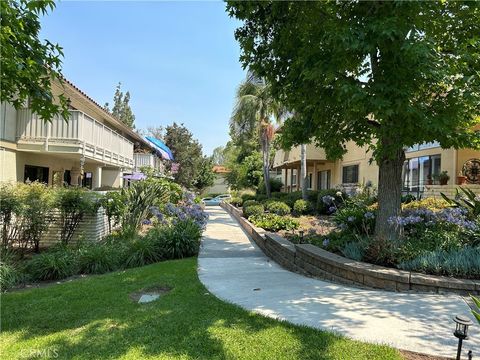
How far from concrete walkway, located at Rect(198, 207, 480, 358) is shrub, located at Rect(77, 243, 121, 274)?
2156 millimetres

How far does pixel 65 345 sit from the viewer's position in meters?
3.97

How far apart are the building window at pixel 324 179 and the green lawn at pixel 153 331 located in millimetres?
21298

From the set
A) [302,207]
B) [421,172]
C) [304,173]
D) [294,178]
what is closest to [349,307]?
[302,207]

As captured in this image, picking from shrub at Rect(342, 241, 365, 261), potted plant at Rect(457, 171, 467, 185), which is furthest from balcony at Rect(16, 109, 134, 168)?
potted plant at Rect(457, 171, 467, 185)

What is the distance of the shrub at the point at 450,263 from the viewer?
231 inches

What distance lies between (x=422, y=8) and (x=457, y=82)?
1573mm

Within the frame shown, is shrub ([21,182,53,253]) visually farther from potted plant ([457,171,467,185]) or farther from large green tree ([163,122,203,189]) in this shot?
large green tree ([163,122,203,189])

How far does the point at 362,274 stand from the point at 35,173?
1345 cm

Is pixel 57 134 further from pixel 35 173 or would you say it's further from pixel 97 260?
pixel 97 260

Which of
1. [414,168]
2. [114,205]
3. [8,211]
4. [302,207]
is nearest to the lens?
[8,211]

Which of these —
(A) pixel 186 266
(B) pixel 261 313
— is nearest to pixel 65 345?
(B) pixel 261 313

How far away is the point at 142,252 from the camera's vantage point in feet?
29.1

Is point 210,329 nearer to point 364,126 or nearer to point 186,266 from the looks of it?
point 186,266

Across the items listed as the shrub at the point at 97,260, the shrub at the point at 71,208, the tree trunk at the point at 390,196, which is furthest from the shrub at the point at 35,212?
the tree trunk at the point at 390,196
